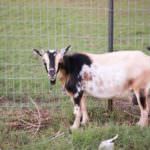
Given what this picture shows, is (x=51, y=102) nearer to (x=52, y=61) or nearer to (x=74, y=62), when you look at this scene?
(x=74, y=62)

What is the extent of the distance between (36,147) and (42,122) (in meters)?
0.91

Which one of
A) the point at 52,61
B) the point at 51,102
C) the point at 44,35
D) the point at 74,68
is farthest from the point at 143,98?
the point at 44,35

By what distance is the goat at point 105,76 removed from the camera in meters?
6.33

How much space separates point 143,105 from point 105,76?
1.99 ft

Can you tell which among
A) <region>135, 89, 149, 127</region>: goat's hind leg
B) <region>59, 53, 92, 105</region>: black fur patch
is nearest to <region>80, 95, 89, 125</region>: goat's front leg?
<region>59, 53, 92, 105</region>: black fur patch

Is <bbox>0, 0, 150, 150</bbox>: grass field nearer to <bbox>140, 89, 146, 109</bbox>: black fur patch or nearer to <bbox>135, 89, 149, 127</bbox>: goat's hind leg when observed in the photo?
<bbox>135, 89, 149, 127</bbox>: goat's hind leg

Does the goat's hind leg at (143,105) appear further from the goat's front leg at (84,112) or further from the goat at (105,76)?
the goat's front leg at (84,112)

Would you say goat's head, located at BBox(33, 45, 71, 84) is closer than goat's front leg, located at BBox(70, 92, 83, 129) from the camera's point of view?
Yes

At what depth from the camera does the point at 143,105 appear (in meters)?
6.41

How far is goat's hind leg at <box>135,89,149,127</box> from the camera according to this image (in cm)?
633

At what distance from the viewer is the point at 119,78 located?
6.36 meters

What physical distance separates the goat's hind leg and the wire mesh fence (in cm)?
153

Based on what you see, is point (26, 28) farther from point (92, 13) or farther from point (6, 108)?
point (6, 108)

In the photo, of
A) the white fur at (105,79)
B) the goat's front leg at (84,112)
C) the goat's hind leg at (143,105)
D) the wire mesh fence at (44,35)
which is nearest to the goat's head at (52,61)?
the white fur at (105,79)
